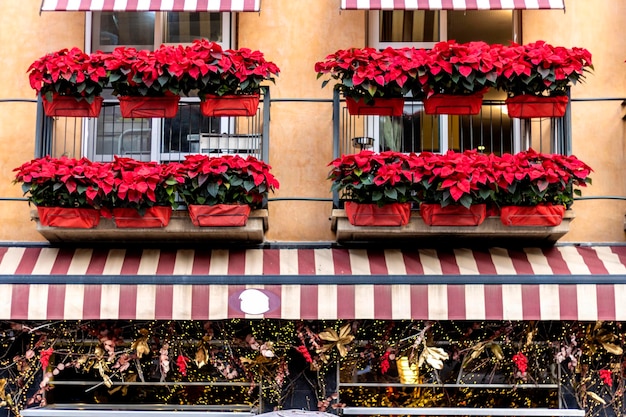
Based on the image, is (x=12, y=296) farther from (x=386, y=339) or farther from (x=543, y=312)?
(x=543, y=312)

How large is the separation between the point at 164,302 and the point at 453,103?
365 centimetres

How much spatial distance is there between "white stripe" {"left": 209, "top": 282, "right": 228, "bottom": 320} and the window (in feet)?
8.50

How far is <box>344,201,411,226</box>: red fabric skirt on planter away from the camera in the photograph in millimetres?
9633

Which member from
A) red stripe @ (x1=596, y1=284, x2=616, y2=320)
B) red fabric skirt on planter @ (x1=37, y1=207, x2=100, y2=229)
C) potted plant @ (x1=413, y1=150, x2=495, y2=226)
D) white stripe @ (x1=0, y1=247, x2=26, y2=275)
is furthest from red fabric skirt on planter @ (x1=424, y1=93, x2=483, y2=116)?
white stripe @ (x1=0, y1=247, x2=26, y2=275)

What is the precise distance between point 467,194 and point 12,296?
4725 mm

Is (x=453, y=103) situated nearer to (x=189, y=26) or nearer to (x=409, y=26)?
(x=409, y=26)

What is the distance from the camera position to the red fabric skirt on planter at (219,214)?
957 centimetres

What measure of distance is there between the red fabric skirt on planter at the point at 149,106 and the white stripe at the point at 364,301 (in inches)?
106

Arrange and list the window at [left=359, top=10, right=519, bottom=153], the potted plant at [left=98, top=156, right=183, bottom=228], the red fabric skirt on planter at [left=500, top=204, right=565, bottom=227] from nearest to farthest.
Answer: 1. the potted plant at [left=98, top=156, right=183, bottom=228]
2. the red fabric skirt on planter at [left=500, top=204, right=565, bottom=227]
3. the window at [left=359, top=10, right=519, bottom=153]


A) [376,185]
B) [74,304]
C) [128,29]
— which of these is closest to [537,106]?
[376,185]

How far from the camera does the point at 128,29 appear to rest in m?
11.2

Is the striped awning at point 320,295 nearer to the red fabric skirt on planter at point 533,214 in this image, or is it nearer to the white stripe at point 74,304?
the white stripe at point 74,304

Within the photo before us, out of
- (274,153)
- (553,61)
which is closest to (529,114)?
(553,61)

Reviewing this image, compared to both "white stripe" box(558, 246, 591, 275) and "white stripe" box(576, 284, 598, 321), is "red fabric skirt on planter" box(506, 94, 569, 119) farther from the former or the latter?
"white stripe" box(576, 284, 598, 321)
